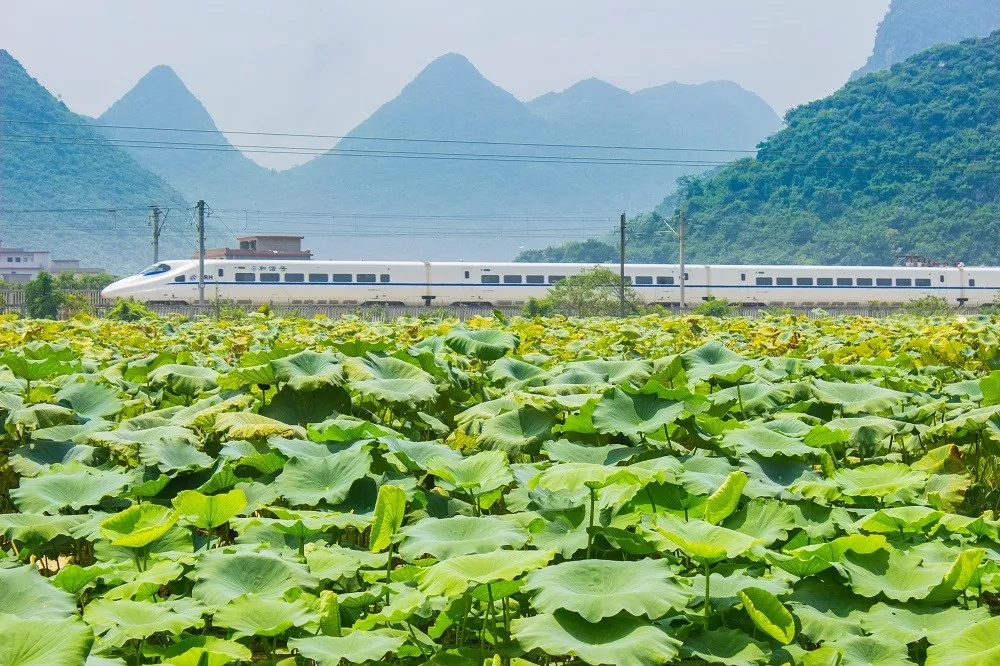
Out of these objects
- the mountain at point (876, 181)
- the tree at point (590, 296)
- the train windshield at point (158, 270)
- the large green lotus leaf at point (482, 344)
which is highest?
the mountain at point (876, 181)

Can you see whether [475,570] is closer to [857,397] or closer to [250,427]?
[250,427]

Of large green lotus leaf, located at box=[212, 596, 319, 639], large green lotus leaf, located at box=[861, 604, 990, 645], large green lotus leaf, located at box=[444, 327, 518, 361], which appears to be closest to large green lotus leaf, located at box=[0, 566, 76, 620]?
Answer: large green lotus leaf, located at box=[212, 596, 319, 639]

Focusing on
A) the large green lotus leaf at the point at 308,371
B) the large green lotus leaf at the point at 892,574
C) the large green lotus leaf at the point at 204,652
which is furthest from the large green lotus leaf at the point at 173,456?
the large green lotus leaf at the point at 892,574

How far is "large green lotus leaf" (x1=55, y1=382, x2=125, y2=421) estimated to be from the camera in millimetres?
3209

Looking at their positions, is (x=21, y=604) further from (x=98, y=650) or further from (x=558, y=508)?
(x=558, y=508)

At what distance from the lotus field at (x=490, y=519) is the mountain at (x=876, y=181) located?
69862 mm

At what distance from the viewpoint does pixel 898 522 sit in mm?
2125

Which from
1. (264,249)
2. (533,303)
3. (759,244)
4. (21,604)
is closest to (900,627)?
(21,604)

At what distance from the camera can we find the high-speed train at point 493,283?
35.4 m

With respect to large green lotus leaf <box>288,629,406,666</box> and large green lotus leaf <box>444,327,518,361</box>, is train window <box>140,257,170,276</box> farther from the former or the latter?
large green lotus leaf <box>288,629,406,666</box>

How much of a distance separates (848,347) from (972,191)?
73.4 metres

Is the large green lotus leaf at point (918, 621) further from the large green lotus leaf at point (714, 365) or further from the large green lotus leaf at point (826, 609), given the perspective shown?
the large green lotus leaf at point (714, 365)

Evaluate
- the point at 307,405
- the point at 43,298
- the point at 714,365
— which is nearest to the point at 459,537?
the point at 307,405

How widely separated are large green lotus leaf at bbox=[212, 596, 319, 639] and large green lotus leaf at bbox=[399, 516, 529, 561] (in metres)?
0.26
